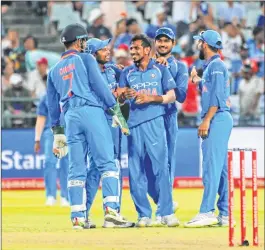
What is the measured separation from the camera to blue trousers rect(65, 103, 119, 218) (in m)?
13.2

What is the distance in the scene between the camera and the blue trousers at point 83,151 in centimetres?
1317

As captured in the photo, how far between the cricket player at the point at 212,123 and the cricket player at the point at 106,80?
3.49 ft

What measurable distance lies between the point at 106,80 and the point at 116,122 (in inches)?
31.5

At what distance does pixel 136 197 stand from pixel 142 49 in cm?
185

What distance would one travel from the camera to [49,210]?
17.7 m

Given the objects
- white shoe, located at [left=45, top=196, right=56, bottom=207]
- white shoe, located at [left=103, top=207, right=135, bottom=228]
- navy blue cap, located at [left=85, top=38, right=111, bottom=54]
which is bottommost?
white shoe, located at [left=45, top=196, right=56, bottom=207]

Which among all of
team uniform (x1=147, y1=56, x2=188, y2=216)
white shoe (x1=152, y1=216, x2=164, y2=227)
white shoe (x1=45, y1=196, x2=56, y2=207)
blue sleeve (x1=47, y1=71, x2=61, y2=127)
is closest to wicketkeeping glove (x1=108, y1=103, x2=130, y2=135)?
blue sleeve (x1=47, y1=71, x2=61, y2=127)

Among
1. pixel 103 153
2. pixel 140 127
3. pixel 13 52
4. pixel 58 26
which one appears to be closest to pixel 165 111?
pixel 140 127

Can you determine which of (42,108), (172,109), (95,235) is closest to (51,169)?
(42,108)

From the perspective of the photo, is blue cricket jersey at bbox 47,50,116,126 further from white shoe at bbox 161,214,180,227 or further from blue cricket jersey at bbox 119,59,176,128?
white shoe at bbox 161,214,180,227

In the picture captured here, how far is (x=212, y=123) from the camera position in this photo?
13914 millimetres

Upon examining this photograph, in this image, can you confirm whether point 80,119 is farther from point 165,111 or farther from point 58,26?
point 58,26

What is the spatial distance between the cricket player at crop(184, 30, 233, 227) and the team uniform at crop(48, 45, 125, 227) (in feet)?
4.16

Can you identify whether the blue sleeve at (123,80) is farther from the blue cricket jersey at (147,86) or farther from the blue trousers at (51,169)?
the blue trousers at (51,169)
